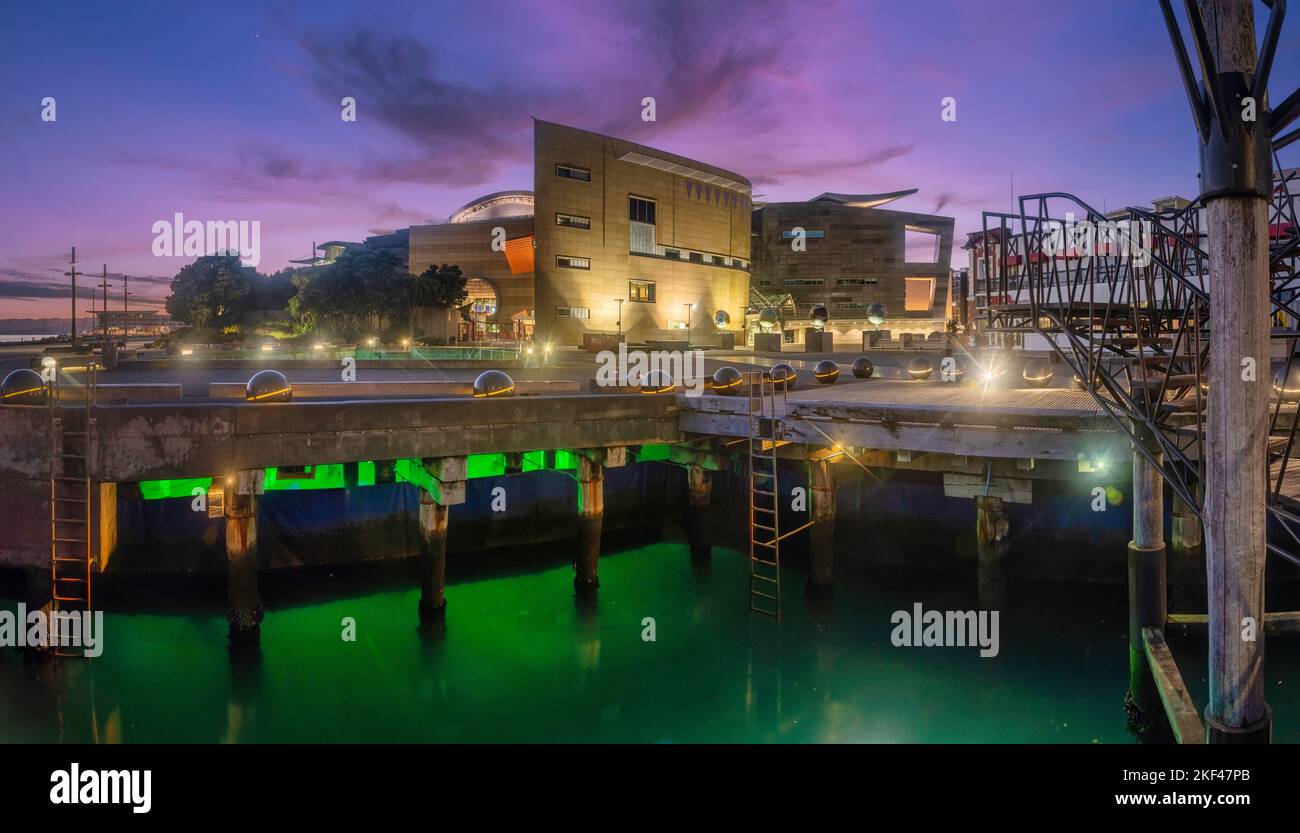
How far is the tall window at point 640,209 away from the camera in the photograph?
211 ft

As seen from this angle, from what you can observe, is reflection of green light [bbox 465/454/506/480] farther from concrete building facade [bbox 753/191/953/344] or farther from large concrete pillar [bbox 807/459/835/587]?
concrete building facade [bbox 753/191/953/344]

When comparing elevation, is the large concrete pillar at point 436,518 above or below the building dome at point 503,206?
below

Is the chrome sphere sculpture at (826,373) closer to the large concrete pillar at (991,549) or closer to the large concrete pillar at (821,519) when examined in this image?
the large concrete pillar at (821,519)

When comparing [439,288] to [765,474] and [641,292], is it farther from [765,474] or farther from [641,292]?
[765,474]

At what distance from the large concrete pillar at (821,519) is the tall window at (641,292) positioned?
1930 inches

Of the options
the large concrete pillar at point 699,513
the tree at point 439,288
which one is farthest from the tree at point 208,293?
the large concrete pillar at point 699,513

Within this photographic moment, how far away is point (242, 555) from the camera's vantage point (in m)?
13.3

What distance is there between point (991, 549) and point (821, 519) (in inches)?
143

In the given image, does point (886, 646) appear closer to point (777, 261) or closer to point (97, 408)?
point (97, 408)

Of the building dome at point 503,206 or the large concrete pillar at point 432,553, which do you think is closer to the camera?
the large concrete pillar at point 432,553
